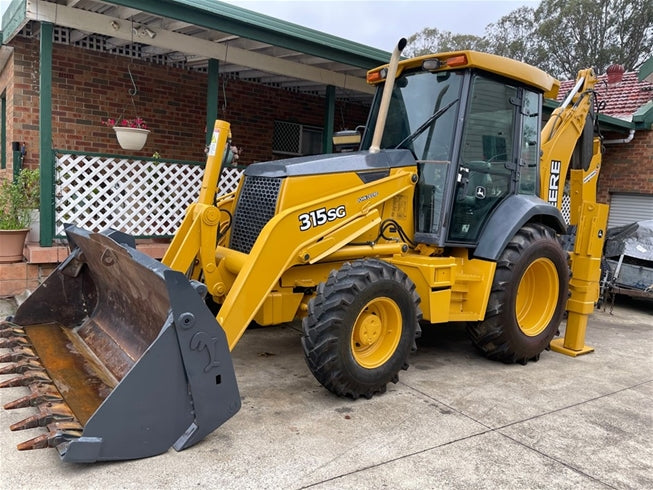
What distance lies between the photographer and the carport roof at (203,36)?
5.26 m

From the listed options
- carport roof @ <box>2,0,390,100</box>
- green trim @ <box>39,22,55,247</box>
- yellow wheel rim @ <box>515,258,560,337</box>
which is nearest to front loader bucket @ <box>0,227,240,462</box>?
green trim @ <box>39,22,55,247</box>

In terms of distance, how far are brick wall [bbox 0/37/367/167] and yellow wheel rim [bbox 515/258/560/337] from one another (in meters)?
5.30

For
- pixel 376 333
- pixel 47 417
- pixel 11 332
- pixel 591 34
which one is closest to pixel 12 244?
pixel 11 332

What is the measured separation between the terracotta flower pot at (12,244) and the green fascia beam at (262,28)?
2541 mm

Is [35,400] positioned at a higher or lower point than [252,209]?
lower

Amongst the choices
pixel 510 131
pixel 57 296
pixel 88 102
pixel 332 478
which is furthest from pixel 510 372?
pixel 88 102

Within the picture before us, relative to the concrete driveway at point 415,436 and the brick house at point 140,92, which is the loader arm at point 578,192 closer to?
the concrete driveway at point 415,436

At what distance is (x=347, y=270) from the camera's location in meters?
3.52

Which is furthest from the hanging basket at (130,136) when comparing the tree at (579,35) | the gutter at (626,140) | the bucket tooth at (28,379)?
the tree at (579,35)

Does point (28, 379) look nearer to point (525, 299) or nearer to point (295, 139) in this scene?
point (525, 299)

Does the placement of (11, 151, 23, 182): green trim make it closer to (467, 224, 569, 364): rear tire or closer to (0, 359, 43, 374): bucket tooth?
(0, 359, 43, 374): bucket tooth

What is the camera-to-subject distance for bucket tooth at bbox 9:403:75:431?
104 inches

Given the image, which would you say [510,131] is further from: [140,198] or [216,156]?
[140,198]

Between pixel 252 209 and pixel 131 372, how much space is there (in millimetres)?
1727
